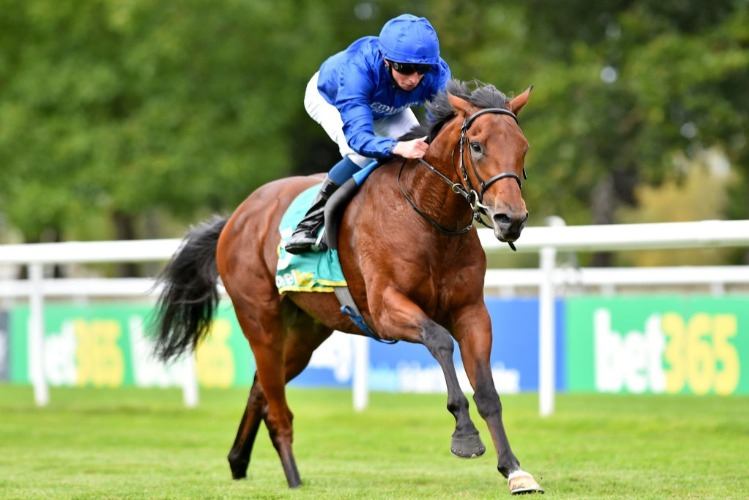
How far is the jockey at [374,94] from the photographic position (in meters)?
5.40

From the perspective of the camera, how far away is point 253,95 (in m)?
23.0

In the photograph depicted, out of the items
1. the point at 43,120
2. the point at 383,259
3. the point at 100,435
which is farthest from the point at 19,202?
the point at 383,259

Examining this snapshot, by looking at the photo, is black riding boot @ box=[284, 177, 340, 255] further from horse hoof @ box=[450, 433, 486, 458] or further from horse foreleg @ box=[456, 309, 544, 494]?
horse hoof @ box=[450, 433, 486, 458]

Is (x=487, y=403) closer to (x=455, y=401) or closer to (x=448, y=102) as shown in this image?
(x=455, y=401)

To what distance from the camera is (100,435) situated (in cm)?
846

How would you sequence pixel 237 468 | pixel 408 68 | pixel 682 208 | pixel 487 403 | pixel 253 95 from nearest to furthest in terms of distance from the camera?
1. pixel 487 403
2. pixel 408 68
3. pixel 237 468
4. pixel 253 95
5. pixel 682 208

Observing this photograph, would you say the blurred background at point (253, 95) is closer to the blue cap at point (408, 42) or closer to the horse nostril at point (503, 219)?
the blue cap at point (408, 42)

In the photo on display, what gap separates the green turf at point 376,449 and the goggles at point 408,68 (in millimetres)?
1867

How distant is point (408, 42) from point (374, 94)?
392 mm

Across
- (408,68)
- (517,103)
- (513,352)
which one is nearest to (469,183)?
(517,103)

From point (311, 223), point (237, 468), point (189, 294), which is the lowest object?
point (237, 468)

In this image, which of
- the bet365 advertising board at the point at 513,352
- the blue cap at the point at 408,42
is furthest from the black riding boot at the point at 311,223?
the bet365 advertising board at the point at 513,352

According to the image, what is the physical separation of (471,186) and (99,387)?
7734 millimetres

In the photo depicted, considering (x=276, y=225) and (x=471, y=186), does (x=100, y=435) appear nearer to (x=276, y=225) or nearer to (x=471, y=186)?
(x=276, y=225)
